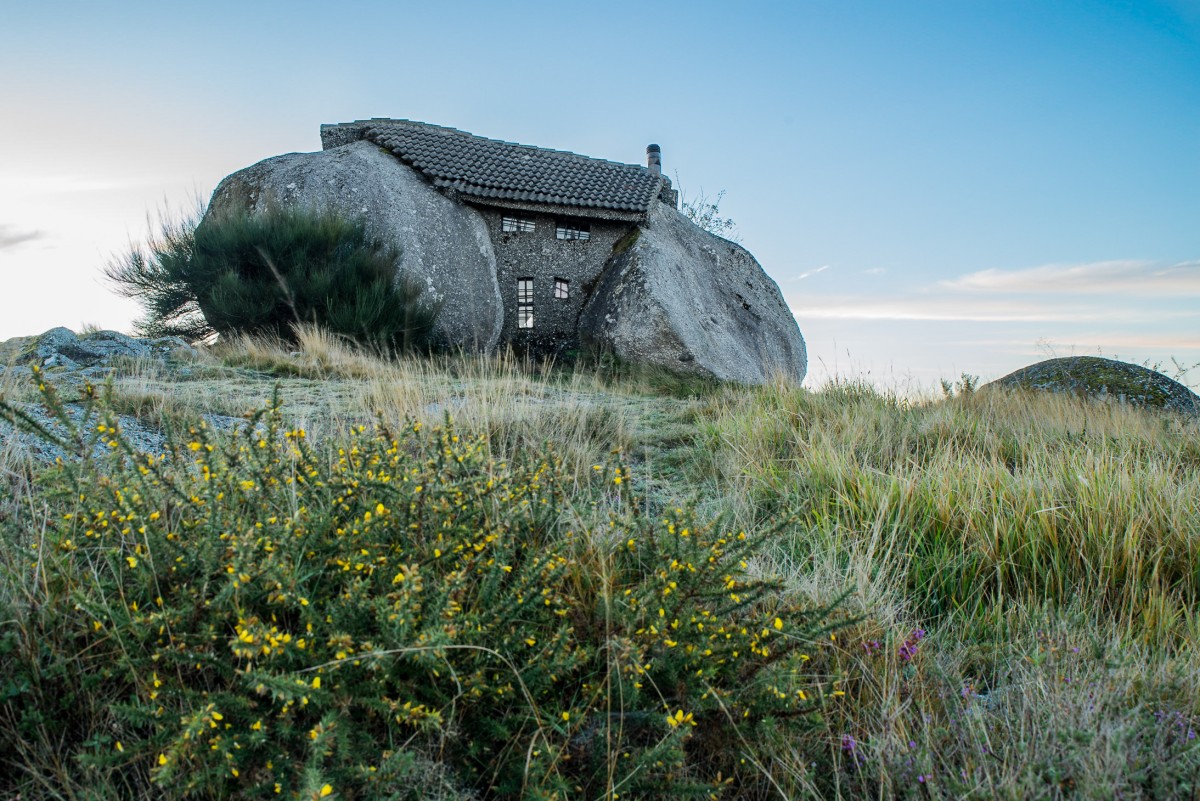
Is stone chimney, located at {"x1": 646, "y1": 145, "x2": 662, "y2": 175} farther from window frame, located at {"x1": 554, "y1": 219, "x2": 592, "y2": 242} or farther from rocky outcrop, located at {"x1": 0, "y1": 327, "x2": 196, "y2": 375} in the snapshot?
rocky outcrop, located at {"x1": 0, "y1": 327, "x2": 196, "y2": 375}

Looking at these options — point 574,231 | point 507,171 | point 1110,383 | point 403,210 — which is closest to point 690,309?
point 574,231

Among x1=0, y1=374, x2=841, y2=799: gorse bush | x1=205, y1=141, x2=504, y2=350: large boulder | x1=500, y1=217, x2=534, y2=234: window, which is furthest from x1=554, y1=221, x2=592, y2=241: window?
x1=0, y1=374, x2=841, y2=799: gorse bush

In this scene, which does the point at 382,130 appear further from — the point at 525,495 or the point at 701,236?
the point at 525,495

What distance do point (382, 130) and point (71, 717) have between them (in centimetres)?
1803

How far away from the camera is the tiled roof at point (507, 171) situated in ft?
56.4

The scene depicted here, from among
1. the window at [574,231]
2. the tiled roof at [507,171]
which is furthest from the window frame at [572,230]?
the tiled roof at [507,171]

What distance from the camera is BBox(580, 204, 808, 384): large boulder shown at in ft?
50.4

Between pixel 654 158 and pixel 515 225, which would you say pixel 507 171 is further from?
pixel 654 158

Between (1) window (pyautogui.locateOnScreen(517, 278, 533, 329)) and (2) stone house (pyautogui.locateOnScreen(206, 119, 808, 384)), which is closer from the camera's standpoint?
(2) stone house (pyautogui.locateOnScreen(206, 119, 808, 384))

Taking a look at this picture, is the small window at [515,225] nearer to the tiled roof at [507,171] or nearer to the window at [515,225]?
the window at [515,225]

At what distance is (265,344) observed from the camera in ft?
41.9

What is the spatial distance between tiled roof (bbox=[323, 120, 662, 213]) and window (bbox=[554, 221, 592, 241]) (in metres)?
0.69

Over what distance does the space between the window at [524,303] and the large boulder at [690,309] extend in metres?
1.28

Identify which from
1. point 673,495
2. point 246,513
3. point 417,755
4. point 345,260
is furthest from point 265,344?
point 417,755
